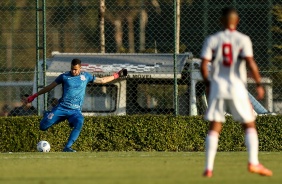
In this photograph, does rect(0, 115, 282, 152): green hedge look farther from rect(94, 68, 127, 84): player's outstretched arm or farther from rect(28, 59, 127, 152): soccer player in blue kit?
rect(94, 68, 127, 84): player's outstretched arm

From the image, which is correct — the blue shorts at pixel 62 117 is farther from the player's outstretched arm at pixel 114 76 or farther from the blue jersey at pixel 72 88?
the player's outstretched arm at pixel 114 76

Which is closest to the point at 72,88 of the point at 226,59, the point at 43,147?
the point at 43,147

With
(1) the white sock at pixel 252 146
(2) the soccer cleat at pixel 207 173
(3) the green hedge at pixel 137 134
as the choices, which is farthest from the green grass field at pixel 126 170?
(3) the green hedge at pixel 137 134

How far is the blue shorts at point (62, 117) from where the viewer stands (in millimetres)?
19797

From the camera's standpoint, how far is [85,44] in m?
34.2

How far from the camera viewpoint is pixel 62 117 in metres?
20.0

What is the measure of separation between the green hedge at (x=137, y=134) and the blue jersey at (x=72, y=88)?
1.76 meters

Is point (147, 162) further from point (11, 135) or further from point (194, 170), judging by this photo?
point (11, 135)

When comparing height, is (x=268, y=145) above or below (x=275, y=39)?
below

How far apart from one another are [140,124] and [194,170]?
8339 mm

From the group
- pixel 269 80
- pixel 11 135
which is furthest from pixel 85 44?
pixel 11 135

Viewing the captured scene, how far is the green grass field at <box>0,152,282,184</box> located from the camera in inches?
461

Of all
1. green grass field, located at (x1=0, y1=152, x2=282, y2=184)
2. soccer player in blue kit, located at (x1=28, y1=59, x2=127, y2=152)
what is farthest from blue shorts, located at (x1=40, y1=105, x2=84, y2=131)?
green grass field, located at (x1=0, y1=152, x2=282, y2=184)

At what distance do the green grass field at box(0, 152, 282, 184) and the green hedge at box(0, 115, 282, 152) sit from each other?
4501 mm
